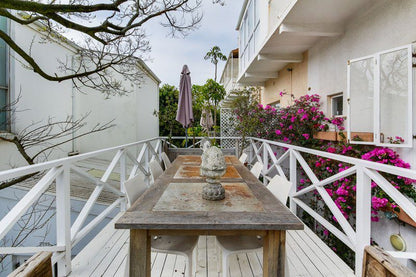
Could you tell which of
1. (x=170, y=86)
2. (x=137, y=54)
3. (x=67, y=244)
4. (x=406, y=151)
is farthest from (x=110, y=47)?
(x=170, y=86)

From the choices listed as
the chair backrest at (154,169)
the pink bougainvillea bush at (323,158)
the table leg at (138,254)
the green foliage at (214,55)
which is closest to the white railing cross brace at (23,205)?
the table leg at (138,254)

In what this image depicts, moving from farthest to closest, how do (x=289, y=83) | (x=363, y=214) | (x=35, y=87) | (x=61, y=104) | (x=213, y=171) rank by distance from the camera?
(x=61, y=104), (x=289, y=83), (x=35, y=87), (x=363, y=214), (x=213, y=171)

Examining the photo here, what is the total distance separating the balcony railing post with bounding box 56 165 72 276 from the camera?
193 centimetres

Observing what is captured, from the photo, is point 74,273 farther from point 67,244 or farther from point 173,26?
point 173,26

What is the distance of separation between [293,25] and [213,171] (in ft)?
11.9

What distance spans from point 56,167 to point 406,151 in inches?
152

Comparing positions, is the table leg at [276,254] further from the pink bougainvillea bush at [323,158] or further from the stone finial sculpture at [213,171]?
the pink bougainvillea bush at [323,158]

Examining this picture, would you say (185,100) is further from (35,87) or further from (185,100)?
(35,87)

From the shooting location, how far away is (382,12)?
312 centimetres

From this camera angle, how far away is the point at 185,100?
17.4ft

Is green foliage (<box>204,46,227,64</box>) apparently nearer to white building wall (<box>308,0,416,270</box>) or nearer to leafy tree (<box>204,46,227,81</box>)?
leafy tree (<box>204,46,227,81</box>)

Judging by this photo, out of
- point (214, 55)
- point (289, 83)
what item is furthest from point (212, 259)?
point (214, 55)

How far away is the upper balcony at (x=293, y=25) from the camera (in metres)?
3.52

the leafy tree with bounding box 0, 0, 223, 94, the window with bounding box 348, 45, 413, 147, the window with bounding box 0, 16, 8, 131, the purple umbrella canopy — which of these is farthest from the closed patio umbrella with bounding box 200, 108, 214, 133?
the window with bounding box 0, 16, 8, 131
